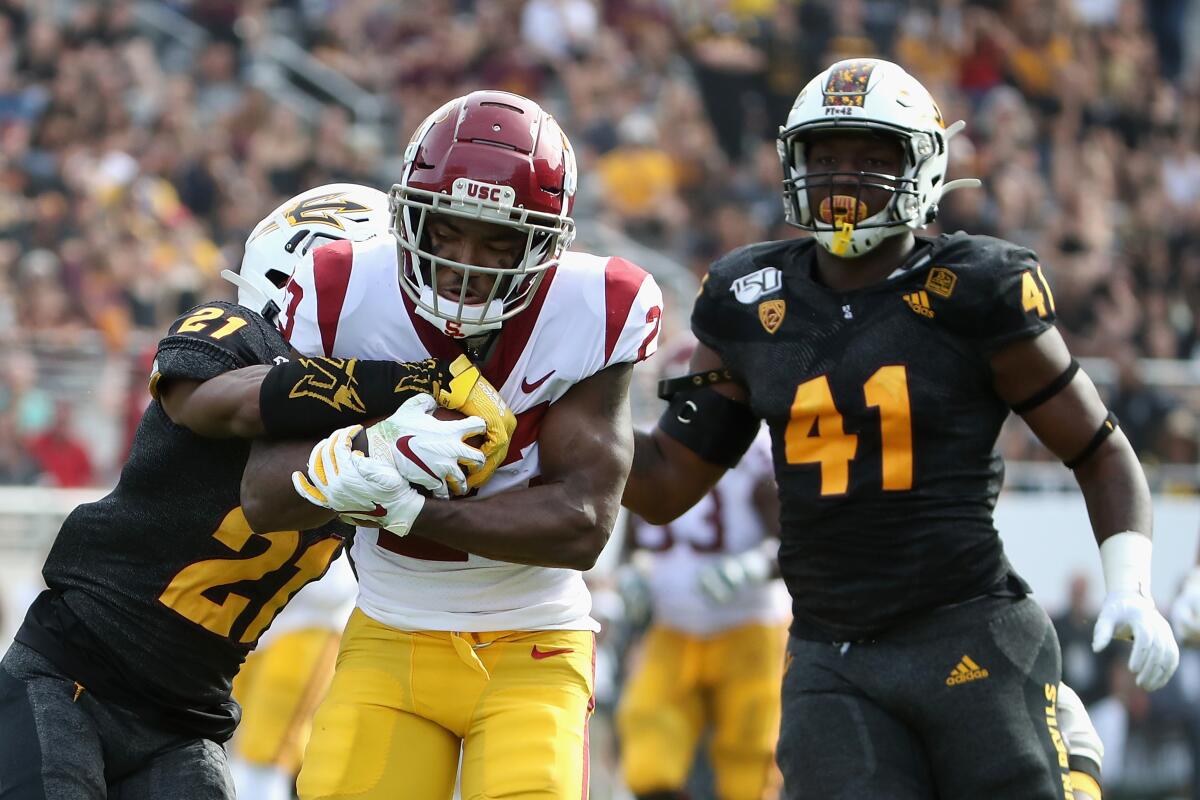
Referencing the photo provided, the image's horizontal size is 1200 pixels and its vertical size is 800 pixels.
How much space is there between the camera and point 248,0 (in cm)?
1357

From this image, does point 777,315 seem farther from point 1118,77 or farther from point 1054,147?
point 1118,77

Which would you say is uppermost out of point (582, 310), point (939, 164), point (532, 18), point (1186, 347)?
point (532, 18)

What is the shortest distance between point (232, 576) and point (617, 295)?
3.27 feet

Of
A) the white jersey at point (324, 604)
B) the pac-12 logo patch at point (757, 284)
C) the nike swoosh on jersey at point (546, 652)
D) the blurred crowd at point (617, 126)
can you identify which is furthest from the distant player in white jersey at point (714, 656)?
the blurred crowd at point (617, 126)

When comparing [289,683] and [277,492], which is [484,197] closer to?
[277,492]

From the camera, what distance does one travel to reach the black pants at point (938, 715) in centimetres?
358

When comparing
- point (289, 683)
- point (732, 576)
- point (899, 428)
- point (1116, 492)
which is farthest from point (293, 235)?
point (289, 683)

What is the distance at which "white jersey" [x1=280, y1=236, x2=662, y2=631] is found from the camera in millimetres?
3467

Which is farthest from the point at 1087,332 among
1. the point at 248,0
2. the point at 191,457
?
the point at 191,457

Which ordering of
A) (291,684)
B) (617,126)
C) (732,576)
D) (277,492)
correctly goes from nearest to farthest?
(277,492)
(732,576)
(291,684)
(617,126)

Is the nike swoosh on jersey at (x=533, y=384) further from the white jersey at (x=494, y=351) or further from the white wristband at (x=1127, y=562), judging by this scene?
the white wristband at (x=1127, y=562)

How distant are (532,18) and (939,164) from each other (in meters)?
10.1

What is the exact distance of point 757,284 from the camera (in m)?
3.95

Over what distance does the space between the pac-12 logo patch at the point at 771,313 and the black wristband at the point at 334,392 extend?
0.88 m
